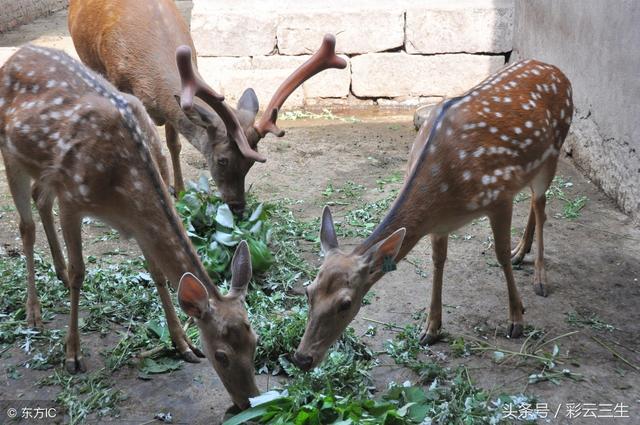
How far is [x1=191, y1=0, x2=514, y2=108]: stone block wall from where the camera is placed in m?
9.18

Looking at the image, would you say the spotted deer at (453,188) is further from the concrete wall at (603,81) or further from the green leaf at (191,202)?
the green leaf at (191,202)

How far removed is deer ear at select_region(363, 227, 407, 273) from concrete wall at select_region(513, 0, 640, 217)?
3062 mm

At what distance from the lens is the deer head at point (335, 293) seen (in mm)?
3820

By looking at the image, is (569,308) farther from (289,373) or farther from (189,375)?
(189,375)

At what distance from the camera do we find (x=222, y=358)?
362 centimetres

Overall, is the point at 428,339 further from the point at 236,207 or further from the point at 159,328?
the point at 236,207

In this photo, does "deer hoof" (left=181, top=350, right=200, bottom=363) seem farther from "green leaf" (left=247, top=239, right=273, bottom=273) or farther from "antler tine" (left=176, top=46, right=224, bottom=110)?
"antler tine" (left=176, top=46, right=224, bottom=110)

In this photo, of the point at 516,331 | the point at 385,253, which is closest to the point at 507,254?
the point at 516,331

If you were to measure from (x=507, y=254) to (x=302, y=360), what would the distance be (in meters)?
1.54

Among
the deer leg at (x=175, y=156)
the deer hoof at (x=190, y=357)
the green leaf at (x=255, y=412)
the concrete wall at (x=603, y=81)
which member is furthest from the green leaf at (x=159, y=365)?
the concrete wall at (x=603, y=81)

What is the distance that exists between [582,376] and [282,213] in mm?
2997

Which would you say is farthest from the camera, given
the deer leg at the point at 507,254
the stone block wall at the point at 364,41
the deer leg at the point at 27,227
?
the stone block wall at the point at 364,41

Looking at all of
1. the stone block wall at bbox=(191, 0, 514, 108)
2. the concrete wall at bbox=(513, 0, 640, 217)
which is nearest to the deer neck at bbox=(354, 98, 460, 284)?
the concrete wall at bbox=(513, 0, 640, 217)

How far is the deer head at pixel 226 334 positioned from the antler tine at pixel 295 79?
7.73 ft
